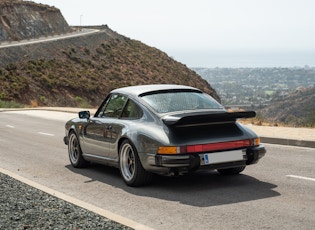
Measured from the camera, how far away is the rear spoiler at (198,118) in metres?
7.83

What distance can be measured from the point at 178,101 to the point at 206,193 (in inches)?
63.6

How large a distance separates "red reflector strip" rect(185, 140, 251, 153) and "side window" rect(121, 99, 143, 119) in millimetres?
1273

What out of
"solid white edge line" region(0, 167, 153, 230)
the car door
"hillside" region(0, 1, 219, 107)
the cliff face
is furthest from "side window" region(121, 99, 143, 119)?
the cliff face

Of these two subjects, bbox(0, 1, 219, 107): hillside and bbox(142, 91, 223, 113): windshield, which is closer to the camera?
bbox(142, 91, 223, 113): windshield

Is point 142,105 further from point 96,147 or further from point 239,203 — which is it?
point 239,203

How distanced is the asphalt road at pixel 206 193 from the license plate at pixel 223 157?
1.45ft

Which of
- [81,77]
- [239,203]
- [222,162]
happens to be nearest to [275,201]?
[239,203]

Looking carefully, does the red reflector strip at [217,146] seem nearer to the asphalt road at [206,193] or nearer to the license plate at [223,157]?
the license plate at [223,157]

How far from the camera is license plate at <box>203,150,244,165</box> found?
25.7ft

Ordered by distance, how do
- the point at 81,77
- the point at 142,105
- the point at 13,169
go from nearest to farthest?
the point at 142,105 < the point at 13,169 < the point at 81,77

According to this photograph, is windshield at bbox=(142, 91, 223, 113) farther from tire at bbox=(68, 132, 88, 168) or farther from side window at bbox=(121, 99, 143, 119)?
tire at bbox=(68, 132, 88, 168)

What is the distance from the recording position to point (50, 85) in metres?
64.7

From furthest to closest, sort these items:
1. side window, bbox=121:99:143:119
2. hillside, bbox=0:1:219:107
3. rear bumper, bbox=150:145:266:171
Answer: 1. hillside, bbox=0:1:219:107
2. side window, bbox=121:99:143:119
3. rear bumper, bbox=150:145:266:171

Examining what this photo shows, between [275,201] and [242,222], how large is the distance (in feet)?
4.00
